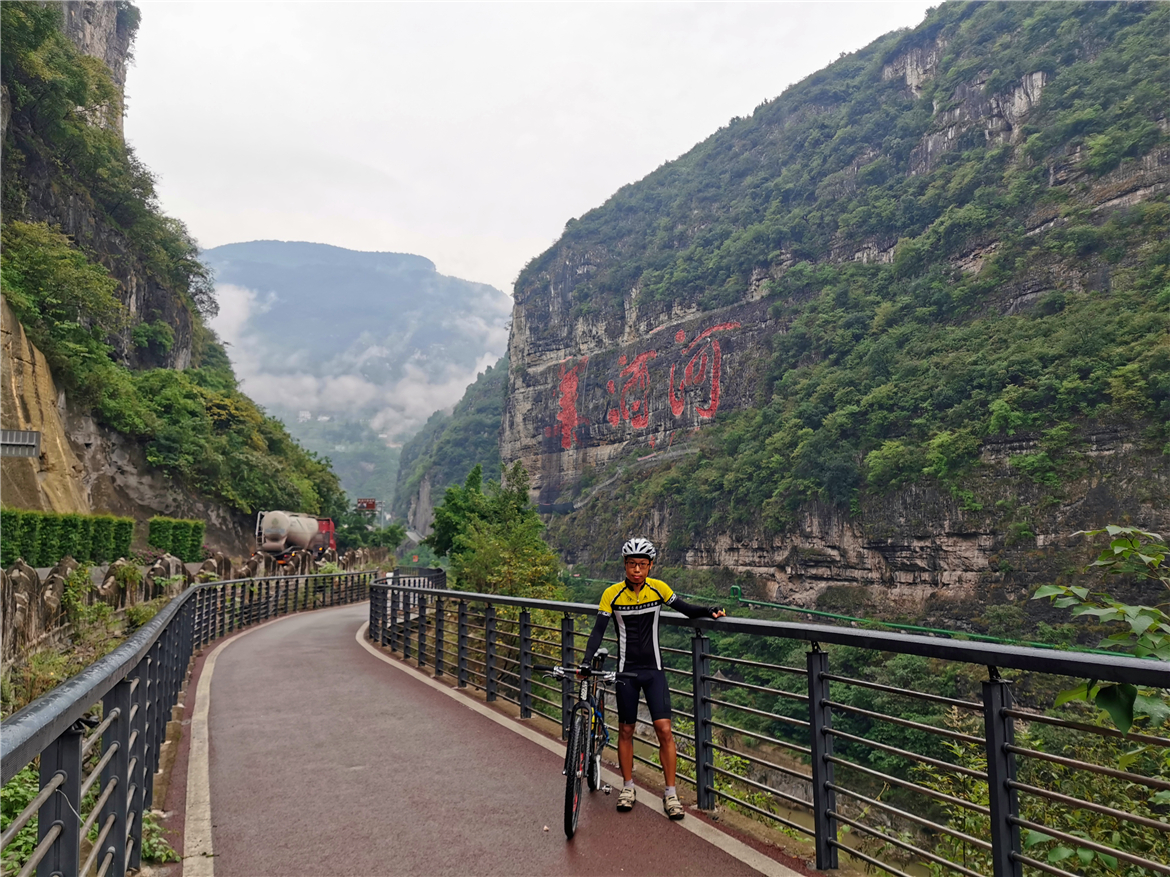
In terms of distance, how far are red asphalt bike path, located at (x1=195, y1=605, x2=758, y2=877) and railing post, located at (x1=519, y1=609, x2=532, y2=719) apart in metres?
0.42

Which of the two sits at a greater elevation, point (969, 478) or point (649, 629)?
point (969, 478)

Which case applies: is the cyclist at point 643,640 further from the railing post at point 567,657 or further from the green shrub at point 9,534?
the green shrub at point 9,534

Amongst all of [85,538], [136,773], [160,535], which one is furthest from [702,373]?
[136,773]

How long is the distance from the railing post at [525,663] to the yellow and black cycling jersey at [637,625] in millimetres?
2990

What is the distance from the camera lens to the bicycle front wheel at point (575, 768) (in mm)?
4680

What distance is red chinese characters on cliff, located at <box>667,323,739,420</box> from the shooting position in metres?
113

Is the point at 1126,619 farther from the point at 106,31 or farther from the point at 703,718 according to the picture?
the point at 106,31

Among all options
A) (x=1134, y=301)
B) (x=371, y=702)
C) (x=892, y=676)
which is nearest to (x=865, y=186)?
(x=1134, y=301)

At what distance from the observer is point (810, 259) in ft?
381

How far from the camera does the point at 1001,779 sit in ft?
10.5

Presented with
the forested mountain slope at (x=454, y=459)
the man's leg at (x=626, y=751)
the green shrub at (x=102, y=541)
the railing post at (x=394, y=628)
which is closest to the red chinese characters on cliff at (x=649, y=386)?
the forested mountain slope at (x=454, y=459)

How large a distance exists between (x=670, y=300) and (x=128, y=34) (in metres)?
83.1

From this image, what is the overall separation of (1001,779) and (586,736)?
8.22ft

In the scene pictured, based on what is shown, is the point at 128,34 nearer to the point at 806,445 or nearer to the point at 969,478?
the point at 806,445
